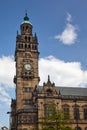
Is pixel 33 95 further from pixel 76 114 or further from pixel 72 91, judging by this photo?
pixel 76 114

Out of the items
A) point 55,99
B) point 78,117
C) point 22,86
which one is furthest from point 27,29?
point 78,117

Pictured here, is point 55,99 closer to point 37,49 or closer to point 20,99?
point 20,99

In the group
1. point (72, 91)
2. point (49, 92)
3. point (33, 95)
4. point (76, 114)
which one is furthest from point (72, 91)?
Result: point (33, 95)

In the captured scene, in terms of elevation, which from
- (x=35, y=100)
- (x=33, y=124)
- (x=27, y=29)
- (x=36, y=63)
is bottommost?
(x=33, y=124)

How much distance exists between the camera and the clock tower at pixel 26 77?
87562mm

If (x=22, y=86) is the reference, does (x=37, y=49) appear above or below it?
above

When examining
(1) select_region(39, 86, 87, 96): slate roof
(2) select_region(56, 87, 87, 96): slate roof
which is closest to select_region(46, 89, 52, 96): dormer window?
(1) select_region(39, 86, 87, 96): slate roof

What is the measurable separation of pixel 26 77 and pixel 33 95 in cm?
639

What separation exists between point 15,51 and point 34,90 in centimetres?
1495

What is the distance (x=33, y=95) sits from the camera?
93.4 metres

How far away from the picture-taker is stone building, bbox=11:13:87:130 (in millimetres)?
88125

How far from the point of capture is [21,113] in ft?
287

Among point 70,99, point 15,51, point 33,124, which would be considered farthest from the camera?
point 15,51

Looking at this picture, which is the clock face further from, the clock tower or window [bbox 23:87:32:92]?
window [bbox 23:87:32:92]
